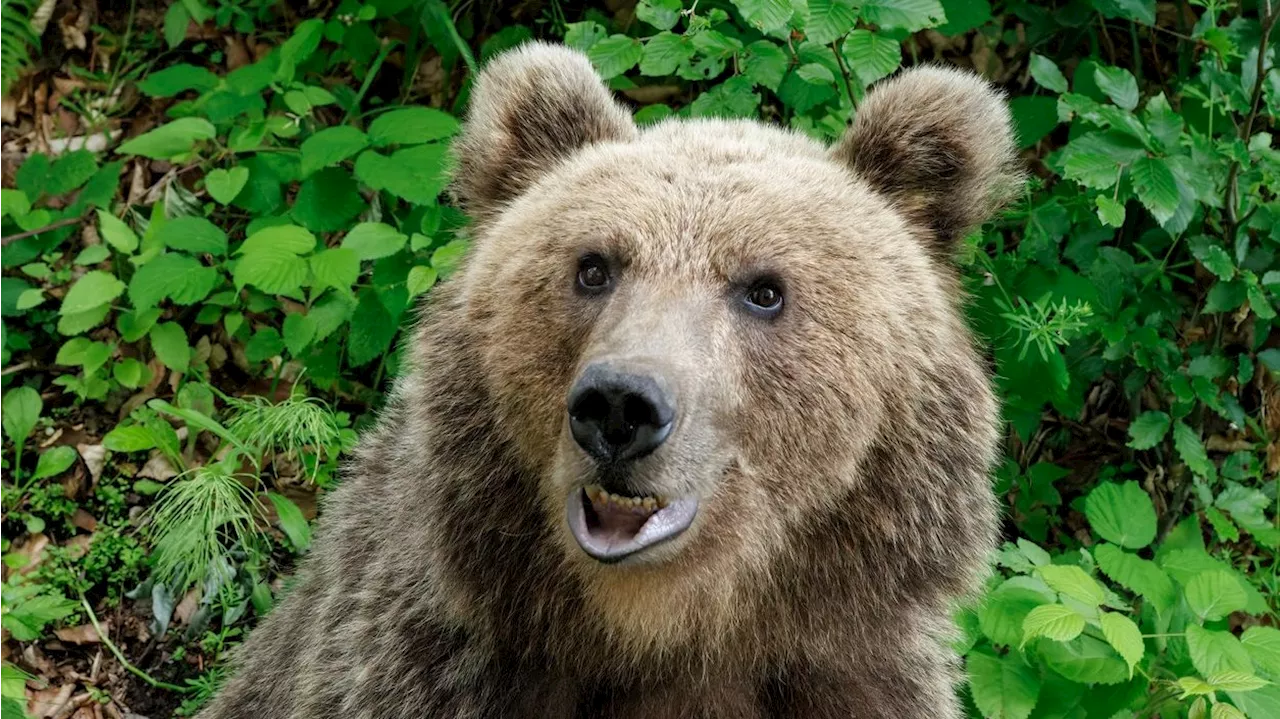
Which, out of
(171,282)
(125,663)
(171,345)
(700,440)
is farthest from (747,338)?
(171,345)

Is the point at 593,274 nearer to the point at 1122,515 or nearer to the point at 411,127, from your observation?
the point at 1122,515

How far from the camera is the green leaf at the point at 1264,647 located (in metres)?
3.77

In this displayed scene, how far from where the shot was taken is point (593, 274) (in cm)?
328

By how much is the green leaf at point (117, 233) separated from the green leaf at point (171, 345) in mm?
353

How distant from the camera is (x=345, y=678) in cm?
360

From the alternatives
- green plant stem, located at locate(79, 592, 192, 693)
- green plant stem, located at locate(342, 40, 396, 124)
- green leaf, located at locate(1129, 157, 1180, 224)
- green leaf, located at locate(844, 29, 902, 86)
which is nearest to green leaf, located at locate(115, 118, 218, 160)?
green plant stem, located at locate(342, 40, 396, 124)

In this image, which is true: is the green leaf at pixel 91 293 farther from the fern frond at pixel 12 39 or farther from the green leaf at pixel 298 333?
the fern frond at pixel 12 39

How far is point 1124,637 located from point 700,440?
4.58 feet

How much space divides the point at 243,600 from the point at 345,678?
1875 millimetres

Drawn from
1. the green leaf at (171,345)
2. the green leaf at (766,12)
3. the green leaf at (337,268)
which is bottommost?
the green leaf at (171,345)

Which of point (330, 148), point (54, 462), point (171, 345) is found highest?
point (330, 148)

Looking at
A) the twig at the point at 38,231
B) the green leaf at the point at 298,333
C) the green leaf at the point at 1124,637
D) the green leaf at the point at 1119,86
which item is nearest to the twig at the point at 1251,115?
the green leaf at the point at 1119,86

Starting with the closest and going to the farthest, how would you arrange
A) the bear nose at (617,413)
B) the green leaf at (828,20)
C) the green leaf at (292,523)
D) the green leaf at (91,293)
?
1. the bear nose at (617,413)
2. the green leaf at (828,20)
3. the green leaf at (292,523)
4. the green leaf at (91,293)

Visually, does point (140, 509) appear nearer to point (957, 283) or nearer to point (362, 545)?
point (362, 545)
